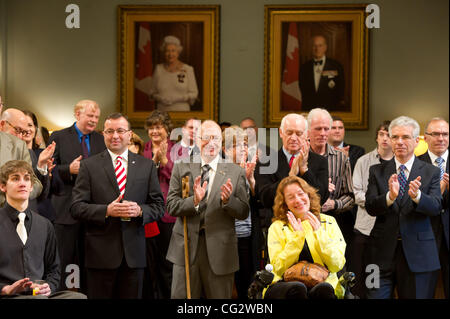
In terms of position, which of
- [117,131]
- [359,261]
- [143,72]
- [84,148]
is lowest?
[359,261]

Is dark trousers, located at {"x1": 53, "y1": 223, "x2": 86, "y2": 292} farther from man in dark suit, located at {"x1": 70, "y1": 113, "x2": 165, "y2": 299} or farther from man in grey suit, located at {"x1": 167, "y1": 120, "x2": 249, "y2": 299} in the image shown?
man in grey suit, located at {"x1": 167, "y1": 120, "x2": 249, "y2": 299}

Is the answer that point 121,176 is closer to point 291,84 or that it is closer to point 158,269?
point 158,269

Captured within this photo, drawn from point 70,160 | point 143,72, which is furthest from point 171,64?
point 70,160

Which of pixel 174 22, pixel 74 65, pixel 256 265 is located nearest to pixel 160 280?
pixel 256 265

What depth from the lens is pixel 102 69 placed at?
6.92m

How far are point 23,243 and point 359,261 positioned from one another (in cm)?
258

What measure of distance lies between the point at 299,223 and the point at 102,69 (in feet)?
13.4

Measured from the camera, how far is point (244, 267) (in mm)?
4363

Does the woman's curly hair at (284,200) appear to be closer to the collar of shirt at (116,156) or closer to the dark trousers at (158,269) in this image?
the collar of shirt at (116,156)

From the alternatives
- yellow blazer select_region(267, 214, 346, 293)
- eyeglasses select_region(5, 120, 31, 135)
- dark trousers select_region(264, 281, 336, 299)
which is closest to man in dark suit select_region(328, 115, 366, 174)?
yellow blazer select_region(267, 214, 346, 293)

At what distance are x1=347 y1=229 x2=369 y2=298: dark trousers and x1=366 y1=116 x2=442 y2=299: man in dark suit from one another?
19cm

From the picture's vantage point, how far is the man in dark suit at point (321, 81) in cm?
712

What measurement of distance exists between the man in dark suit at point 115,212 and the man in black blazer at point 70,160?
0.57 m
